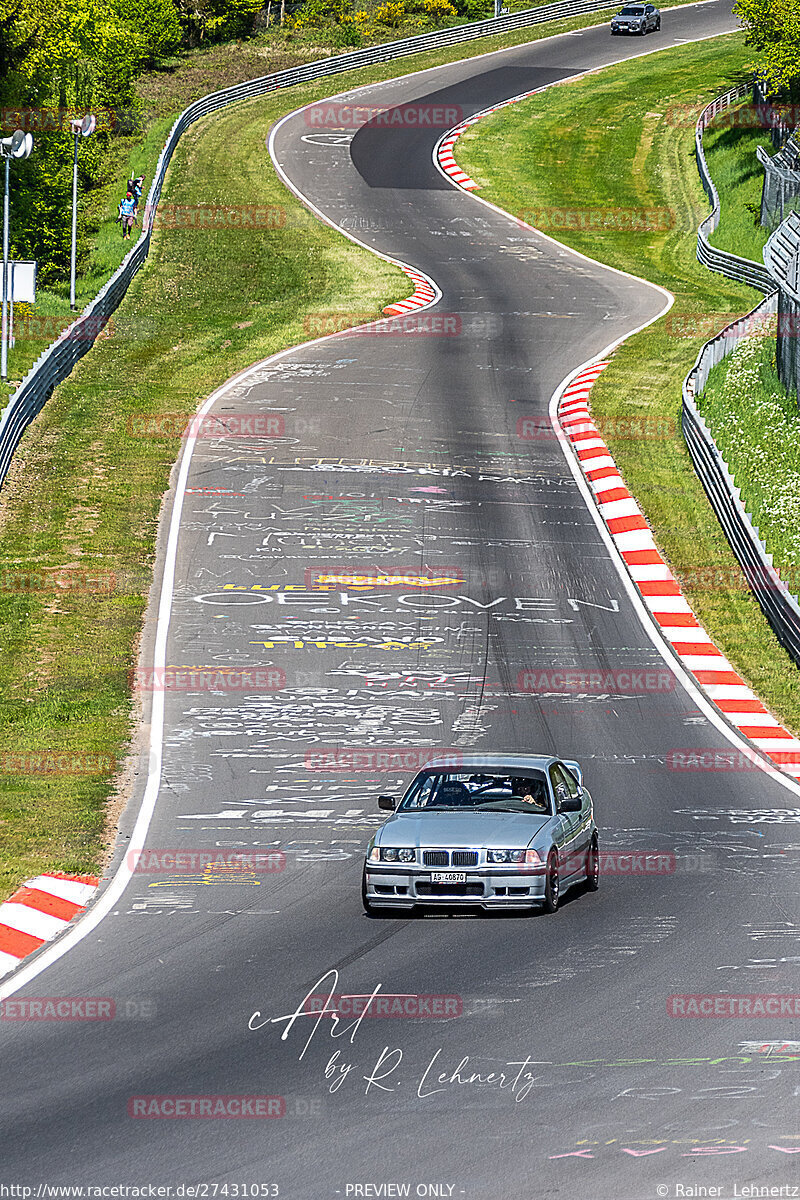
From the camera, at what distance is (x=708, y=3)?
97.9m

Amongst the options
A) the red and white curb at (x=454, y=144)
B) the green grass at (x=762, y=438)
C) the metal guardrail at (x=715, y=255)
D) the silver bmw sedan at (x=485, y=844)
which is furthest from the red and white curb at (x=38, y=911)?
the red and white curb at (x=454, y=144)

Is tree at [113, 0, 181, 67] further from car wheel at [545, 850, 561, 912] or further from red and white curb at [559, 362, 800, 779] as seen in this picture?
car wheel at [545, 850, 561, 912]

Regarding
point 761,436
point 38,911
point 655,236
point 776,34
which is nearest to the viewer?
point 38,911

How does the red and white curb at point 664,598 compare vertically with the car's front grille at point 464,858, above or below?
below

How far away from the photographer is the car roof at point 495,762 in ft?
47.2

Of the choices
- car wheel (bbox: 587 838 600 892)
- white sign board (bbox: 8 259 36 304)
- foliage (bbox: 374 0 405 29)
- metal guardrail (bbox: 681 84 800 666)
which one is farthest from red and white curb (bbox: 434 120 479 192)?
car wheel (bbox: 587 838 600 892)

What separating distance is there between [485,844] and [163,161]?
54183 mm

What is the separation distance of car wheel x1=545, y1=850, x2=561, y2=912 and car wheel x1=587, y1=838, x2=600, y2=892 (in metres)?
0.82

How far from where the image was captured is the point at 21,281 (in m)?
34.8

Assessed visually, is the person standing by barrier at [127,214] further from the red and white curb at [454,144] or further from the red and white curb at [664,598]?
the red and white curb at [664,598]

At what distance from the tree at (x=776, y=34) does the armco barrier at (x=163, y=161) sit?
2357 cm

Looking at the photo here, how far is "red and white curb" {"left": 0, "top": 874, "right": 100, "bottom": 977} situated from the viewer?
12.6m

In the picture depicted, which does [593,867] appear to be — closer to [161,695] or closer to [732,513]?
[161,695]
